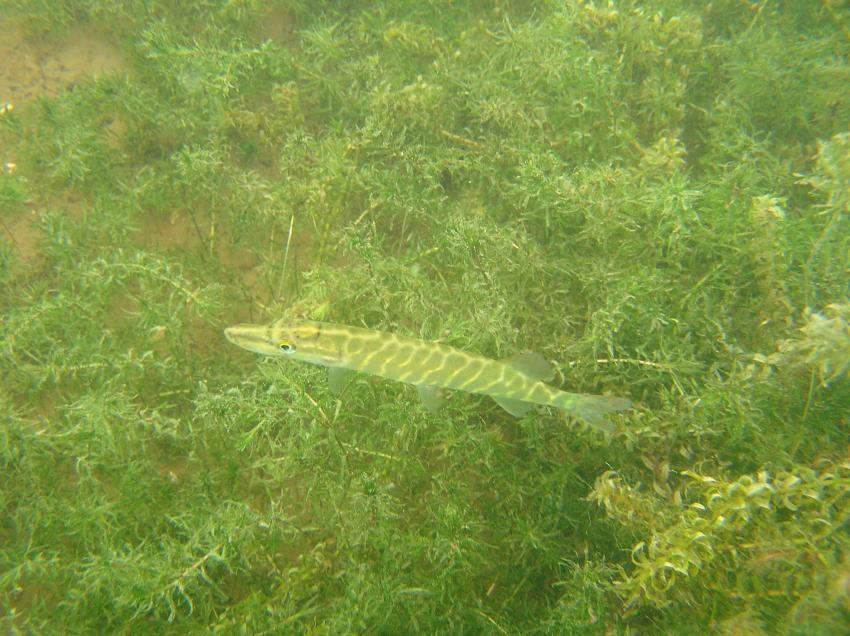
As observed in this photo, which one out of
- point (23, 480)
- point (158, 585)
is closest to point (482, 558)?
point (158, 585)

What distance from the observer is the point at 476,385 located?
4574 mm

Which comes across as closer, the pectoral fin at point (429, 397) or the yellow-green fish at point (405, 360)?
the yellow-green fish at point (405, 360)

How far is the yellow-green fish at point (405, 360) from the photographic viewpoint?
4.51 m

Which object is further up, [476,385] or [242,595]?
[476,385]

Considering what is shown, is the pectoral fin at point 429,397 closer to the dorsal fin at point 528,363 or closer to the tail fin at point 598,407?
the dorsal fin at point 528,363

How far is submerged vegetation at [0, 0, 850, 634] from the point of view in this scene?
4289 mm

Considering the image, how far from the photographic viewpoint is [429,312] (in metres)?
5.73

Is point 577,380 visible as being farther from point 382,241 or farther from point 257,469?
point 257,469

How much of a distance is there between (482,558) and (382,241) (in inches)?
166

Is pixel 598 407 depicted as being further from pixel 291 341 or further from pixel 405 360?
pixel 291 341

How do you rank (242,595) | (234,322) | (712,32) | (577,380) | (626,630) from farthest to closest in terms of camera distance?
(712,32) < (234,322) < (577,380) < (242,595) < (626,630)

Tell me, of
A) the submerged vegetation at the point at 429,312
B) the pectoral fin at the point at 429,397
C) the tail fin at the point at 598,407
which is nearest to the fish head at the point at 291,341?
the submerged vegetation at the point at 429,312

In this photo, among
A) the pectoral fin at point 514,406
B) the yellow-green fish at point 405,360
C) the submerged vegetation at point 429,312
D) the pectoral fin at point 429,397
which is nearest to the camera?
the submerged vegetation at point 429,312

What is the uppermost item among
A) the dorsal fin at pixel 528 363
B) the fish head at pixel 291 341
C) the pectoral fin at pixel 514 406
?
the dorsal fin at pixel 528 363
